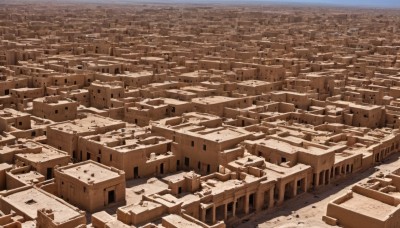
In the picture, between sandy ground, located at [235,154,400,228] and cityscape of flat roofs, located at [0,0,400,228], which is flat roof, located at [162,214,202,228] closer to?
cityscape of flat roofs, located at [0,0,400,228]

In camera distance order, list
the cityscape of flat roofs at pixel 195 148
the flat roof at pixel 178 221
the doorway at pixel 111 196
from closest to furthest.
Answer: the flat roof at pixel 178 221
the cityscape of flat roofs at pixel 195 148
the doorway at pixel 111 196

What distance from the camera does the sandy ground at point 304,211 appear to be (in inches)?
1503

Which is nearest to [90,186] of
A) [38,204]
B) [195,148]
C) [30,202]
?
[38,204]

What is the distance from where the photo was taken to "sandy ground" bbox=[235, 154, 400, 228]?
38.2m

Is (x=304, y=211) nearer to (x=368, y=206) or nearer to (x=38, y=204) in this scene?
(x=368, y=206)

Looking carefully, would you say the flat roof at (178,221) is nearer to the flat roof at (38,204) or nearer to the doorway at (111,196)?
the flat roof at (38,204)

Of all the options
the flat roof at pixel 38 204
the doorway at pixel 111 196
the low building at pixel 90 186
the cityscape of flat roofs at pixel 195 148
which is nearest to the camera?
the flat roof at pixel 38 204

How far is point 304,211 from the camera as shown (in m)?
40.8

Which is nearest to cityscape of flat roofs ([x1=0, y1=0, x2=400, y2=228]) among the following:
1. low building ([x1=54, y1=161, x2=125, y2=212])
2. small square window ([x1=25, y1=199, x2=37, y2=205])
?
low building ([x1=54, y1=161, x2=125, y2=212])

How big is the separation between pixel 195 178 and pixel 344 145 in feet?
65.9

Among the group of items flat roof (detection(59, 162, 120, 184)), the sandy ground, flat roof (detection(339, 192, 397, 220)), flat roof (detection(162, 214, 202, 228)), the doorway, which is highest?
flat roof (detection(59, 162, 120, 184))

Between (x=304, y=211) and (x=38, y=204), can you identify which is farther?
(x=304, y=211)

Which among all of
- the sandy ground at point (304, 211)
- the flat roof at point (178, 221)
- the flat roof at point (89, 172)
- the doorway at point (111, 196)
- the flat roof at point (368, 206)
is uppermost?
the flat roof at point (89, 172)

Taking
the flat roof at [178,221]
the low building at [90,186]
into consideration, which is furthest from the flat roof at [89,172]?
the flat roof at [178,221]
